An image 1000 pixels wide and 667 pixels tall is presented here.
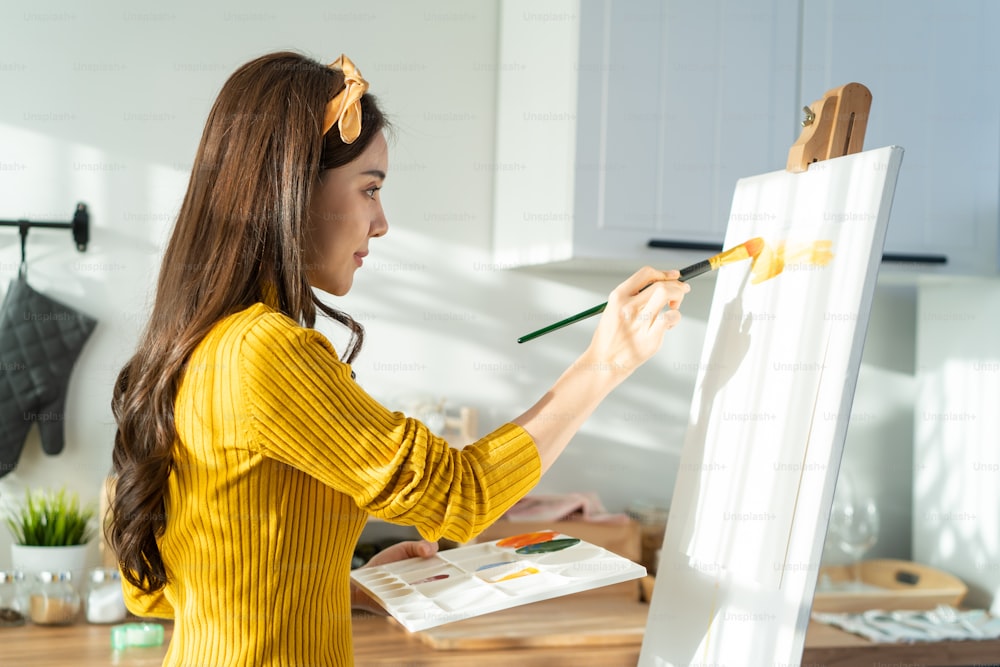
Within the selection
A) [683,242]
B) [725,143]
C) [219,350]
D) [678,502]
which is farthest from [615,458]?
[219,350]

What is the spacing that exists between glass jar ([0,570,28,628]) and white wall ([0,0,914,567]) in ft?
0.53

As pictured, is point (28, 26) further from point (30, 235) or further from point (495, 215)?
point (495, 215)

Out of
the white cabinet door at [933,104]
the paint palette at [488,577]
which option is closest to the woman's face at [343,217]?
the paint palette at [488,577]

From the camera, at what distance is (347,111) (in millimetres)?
940

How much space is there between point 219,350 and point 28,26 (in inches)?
49.7

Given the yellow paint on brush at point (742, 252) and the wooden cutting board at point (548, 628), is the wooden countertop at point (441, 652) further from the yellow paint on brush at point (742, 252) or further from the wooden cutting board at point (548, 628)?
the yellow paint on brush at point (742, 252)

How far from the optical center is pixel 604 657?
1.54 m

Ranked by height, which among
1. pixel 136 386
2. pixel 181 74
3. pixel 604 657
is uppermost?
pixel 181 74

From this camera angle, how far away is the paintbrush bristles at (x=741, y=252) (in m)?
1.09

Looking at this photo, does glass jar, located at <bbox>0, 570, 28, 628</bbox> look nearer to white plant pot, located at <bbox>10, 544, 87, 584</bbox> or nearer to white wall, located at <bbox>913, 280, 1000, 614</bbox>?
white plant pot, located at <bbox>10, 544, 87, 584</bbox>

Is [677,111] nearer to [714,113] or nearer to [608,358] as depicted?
[714,113]

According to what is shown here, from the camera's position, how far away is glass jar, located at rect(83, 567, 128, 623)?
5.30ft

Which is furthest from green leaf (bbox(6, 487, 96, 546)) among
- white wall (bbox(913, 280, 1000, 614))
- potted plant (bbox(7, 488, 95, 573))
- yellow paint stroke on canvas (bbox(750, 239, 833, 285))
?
white wall (bbox(913, 280, 1000, 614))

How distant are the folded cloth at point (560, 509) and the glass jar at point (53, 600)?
2.63ft
